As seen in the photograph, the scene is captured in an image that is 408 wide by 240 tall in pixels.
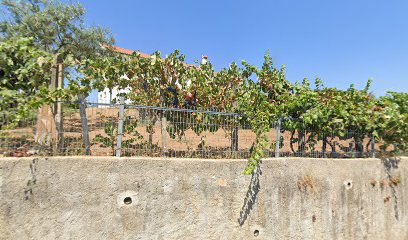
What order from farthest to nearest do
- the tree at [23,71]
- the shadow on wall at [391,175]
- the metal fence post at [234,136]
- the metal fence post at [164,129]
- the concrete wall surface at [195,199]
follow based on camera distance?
the shadow on wall at [391,175]
the metal fence post at [234,136]
the metal fence post at [164,129]
the tree at [23,71]
the concrete wall surface at [195,199]

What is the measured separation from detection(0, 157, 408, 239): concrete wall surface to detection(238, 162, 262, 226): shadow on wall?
0.02 m

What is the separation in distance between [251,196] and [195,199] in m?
1.15

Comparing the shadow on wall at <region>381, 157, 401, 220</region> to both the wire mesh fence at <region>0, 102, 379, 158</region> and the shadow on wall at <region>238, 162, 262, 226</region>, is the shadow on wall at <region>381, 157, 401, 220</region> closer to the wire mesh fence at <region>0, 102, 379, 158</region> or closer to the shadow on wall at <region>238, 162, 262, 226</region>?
the wire mesh fence at <region>0, 102, 379, 158</region>

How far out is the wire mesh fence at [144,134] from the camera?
3.58 metres

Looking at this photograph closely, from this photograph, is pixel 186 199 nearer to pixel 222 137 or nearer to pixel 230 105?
pixel 222 137

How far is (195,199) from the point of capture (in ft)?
14.2

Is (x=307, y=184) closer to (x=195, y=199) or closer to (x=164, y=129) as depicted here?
(x=195, y=199)

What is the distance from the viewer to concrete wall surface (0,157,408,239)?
11.2 ft

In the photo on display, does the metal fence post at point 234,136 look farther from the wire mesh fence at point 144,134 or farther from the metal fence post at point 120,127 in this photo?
the metal fence post at point 120,127

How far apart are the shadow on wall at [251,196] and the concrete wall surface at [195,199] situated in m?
0.02

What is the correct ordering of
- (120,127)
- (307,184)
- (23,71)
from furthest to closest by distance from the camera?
1. (307,184)
2. (120,127)
3. (23,71)

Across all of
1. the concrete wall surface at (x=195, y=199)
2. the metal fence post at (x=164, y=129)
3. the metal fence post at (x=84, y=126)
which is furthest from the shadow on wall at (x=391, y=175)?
the metal fence post at (x=84, y=126)

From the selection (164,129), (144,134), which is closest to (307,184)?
(164,129)

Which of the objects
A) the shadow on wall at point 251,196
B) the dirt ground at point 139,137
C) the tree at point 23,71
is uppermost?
the tree at point 23,71
